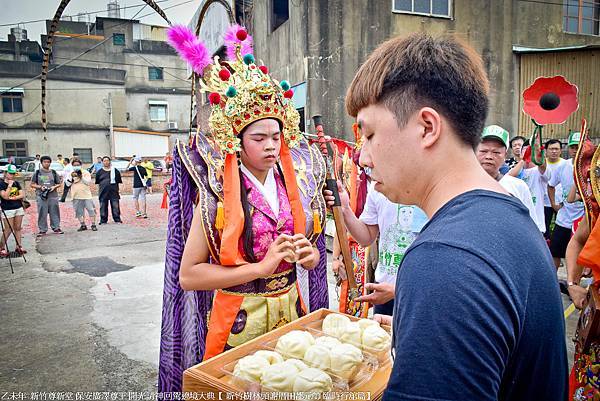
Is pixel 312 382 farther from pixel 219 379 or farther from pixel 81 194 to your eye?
pixel 81 194

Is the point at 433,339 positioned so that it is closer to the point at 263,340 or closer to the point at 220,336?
the point at 263,340

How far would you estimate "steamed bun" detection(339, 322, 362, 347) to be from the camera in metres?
1.45

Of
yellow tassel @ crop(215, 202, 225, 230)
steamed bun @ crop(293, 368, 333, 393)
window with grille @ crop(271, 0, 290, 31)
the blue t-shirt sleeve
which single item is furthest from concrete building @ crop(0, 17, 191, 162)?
the blue t-shirt sleeve

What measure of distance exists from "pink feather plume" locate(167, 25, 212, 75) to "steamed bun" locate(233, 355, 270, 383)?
5.65ft

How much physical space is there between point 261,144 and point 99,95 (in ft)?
101

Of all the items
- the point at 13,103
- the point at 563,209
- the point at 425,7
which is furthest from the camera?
the point at 13,103

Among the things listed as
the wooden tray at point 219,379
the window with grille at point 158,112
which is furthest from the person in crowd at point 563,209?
the window with grille at point 158,112

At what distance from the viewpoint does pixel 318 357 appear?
132cm

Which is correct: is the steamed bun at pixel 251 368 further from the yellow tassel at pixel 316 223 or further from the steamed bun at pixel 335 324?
the yellow tassel at pixel 316 223

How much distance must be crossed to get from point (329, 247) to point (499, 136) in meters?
5.40

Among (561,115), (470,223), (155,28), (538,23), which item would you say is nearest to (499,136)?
(561,115)

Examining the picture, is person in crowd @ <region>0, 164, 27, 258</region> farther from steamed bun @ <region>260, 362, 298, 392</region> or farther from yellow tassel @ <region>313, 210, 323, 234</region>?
steamed bun @ <region>260, 362, 298, 392</region>

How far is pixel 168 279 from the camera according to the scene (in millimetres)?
2256

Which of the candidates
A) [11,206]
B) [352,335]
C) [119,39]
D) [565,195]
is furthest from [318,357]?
[119,39]
